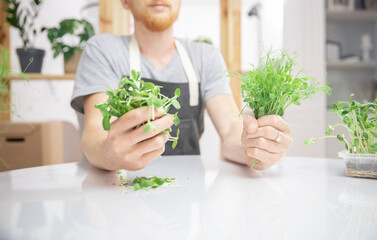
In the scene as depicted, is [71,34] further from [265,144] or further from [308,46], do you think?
[308,46]

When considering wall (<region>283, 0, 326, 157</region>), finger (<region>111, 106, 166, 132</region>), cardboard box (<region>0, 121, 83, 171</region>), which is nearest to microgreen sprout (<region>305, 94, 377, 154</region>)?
finger (<region>111, 106, 166, 132</region>)

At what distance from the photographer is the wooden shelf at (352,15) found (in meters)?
3.49

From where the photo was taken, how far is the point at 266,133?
837 millimetres

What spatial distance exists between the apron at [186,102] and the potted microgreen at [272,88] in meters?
0.73

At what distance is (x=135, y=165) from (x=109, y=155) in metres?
0.08

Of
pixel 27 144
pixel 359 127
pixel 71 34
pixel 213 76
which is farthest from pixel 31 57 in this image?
pixel 359 127

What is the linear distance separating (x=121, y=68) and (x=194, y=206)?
3.50 ft

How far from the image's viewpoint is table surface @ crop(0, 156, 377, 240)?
457 mm

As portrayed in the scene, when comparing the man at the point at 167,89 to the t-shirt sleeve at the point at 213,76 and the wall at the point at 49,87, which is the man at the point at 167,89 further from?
the wall at the point at 49,87

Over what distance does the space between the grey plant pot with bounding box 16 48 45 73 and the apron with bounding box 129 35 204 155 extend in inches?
48.4

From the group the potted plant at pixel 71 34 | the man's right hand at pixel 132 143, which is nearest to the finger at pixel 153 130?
the man's right hand at pixel 132 143

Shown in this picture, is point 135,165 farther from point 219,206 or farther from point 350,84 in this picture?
point 350,84

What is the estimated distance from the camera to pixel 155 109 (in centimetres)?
64

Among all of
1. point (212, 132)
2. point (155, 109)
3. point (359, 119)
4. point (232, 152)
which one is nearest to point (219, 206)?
point (155, 109)
